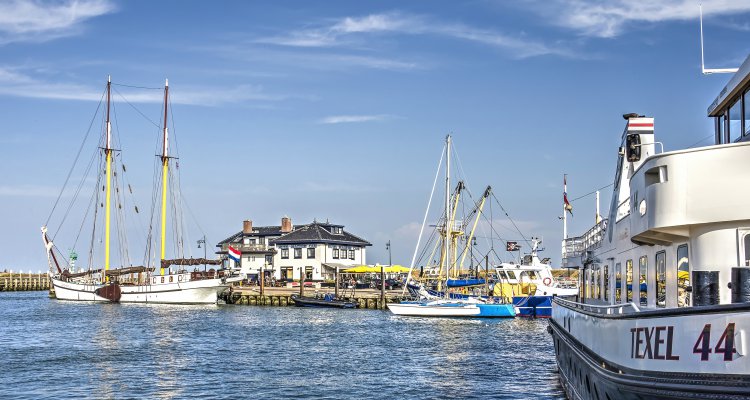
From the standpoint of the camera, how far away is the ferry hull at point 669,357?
34.9 feet

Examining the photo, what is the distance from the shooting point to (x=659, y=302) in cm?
1518

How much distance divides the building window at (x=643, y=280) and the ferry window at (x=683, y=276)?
142cm

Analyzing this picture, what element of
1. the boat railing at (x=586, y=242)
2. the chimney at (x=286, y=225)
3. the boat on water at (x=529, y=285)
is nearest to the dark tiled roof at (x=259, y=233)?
the chimney at (x=286, y=225)

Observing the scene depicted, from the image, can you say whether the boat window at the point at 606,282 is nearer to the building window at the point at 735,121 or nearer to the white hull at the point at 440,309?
the building window at the point at 735,121

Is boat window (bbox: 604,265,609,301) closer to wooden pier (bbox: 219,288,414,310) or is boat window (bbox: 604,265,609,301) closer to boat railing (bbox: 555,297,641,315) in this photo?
boat railing (bbox: 555,297,641,315)

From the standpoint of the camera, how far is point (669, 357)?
38.2 ft

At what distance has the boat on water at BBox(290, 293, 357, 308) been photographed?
83375mm

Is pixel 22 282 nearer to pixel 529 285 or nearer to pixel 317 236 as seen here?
pixel 317 236

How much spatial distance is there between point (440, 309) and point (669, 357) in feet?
185

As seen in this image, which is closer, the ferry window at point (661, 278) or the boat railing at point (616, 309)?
the boat railing at point (616, 309)

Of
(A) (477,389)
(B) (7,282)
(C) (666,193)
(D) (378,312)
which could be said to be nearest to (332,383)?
(A) (477,389)

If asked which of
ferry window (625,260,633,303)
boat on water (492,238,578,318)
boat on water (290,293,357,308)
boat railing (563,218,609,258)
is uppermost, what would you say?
boat railing (563,218,609,258)

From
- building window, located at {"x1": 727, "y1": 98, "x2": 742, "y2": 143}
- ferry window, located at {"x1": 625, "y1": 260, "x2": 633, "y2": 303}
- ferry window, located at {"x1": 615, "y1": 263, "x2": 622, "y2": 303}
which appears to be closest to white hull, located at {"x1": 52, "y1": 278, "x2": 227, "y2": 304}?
ferry window, located at {"x1": 615, "y1": 263, "x2": 622, "y2": 303}

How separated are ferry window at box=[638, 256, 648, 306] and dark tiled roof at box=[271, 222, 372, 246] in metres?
100
